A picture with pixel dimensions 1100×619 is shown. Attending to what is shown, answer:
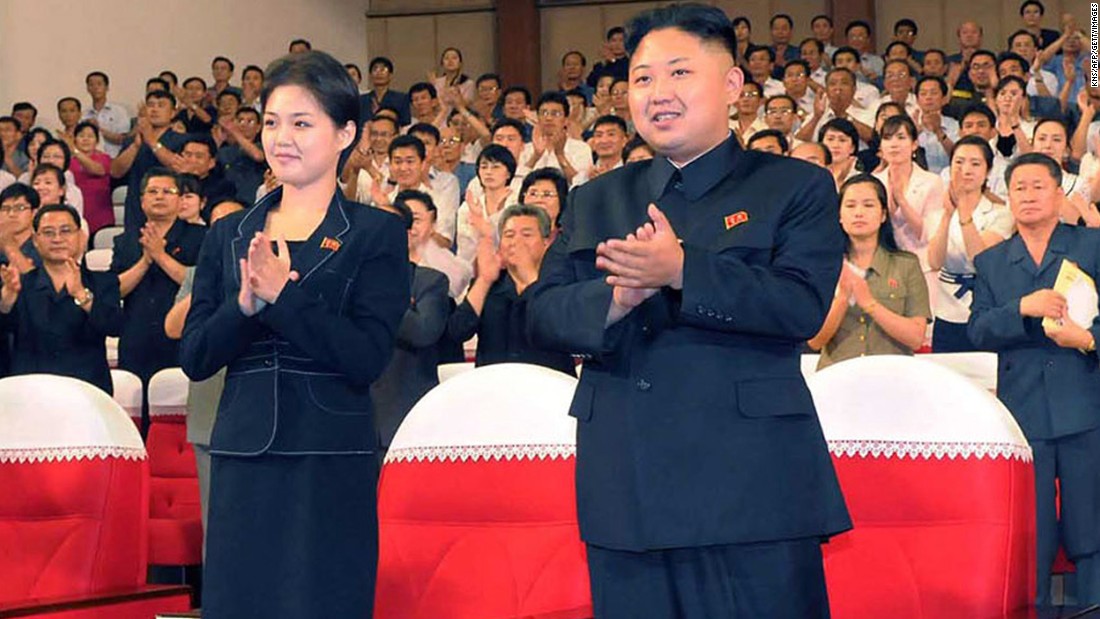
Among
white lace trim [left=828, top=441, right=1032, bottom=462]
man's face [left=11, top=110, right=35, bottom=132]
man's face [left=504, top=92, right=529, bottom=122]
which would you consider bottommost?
white lace trim [left=828, top=441, right=1032, bottom=462]

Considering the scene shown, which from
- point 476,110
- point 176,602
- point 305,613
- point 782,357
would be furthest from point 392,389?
point 476,110

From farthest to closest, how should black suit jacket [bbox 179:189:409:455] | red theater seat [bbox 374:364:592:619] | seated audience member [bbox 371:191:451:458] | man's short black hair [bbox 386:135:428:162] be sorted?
man's short black hair [bbox 386:135:428:162] → seated audience member [bbox 371:191:451:458] → red theater seat [bbox 374:364:592:619] → black suit jacket [bbox 179:189:409:455]

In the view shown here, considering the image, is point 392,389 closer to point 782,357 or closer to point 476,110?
point 782,357

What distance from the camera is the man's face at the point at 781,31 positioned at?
11.4m

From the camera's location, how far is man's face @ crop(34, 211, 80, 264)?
5.69 meters

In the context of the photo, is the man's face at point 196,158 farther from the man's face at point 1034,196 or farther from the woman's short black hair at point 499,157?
the man's face at point 1034,196

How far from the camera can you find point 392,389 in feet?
16.1

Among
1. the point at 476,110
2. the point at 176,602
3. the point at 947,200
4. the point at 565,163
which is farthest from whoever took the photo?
the point at 476,110

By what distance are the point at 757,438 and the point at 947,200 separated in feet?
14.9

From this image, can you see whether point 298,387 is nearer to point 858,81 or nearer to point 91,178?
point 858,81

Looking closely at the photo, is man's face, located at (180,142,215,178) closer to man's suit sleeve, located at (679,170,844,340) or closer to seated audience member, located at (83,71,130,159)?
seated audience member, located at (83,71,130,159)

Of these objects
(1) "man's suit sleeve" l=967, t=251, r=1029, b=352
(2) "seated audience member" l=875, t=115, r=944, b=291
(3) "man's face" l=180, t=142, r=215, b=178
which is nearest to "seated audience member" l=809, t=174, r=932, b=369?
(1) "man's suit sleeve" l=967, t=251, r=1029, b=352

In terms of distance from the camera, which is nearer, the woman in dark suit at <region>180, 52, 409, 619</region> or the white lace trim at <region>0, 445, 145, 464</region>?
the woman in dark suit at <region>180, 52, 409, 619</region>

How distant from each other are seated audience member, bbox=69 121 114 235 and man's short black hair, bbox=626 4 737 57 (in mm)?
8462
